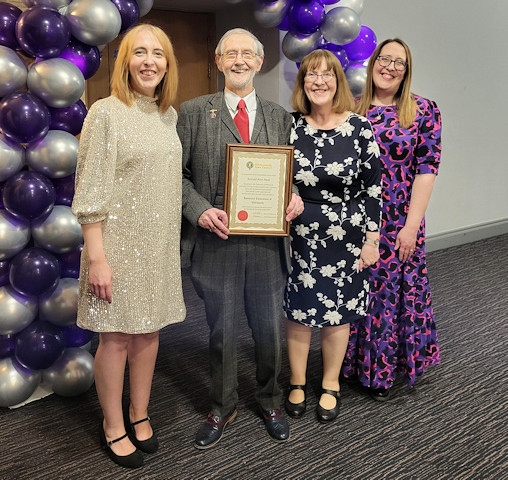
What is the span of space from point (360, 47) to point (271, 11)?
667mm

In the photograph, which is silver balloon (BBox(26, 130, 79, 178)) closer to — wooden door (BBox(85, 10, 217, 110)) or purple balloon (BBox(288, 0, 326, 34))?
purple balloon (BBox(288, 0, 326, 34))

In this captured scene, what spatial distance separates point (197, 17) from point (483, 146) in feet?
10.4

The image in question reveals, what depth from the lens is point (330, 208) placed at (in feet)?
7.63

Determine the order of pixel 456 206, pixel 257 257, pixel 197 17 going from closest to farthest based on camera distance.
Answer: pixel 257 257
pixel 197 17
pixel 456 206

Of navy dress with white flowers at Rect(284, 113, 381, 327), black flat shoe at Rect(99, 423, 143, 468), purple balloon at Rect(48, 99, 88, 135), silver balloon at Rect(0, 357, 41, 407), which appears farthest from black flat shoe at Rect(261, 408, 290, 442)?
purple balloon at Rect(48, 99, 88, 135)

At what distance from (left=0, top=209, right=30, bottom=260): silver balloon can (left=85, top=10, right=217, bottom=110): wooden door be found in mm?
2617

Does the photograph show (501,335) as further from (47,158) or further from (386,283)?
(47,158)

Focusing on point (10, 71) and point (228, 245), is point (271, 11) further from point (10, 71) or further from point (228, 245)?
point (228, 245)

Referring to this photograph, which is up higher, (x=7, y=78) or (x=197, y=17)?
(x=197, y=17)

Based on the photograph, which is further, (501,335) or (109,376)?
(501,335)

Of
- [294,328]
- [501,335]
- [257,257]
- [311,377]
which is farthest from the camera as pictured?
[501,335]

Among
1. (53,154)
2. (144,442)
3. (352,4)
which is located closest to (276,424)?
(144,442)

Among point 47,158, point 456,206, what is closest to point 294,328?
point 47,158

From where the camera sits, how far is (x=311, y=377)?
2.93 meters
